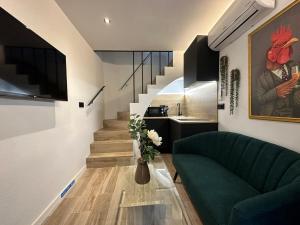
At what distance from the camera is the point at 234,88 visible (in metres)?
2.41

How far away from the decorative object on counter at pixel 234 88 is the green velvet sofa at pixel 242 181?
1.39 ft

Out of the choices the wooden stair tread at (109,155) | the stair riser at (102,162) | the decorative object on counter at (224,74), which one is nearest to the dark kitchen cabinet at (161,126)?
the wooden stair tread at (109,155)

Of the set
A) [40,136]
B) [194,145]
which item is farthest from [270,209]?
[40,136]

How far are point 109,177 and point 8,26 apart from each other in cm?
243

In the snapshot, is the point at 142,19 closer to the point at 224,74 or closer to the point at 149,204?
the point at 224,74

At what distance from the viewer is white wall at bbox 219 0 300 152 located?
1.50m

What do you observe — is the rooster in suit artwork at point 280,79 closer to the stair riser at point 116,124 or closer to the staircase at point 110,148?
the staircase at point 110,148

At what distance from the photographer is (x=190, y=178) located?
1816 millimetres

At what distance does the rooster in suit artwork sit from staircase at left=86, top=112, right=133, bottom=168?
7.39 feet

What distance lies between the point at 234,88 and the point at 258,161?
1114mm

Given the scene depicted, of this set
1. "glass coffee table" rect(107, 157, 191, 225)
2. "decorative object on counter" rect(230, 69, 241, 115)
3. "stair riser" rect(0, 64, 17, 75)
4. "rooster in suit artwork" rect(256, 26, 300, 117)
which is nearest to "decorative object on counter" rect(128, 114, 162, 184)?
"glass coffee table" rect(107, 157, 191, 225)

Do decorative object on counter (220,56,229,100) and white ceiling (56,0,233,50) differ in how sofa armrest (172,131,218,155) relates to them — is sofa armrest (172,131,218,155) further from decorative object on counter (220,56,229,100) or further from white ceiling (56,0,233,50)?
white ceiling (56,0,233,50)

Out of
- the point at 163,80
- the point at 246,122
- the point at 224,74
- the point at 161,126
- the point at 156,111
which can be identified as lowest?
the point at 161,126

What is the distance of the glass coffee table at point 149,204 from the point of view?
1.52 meters
